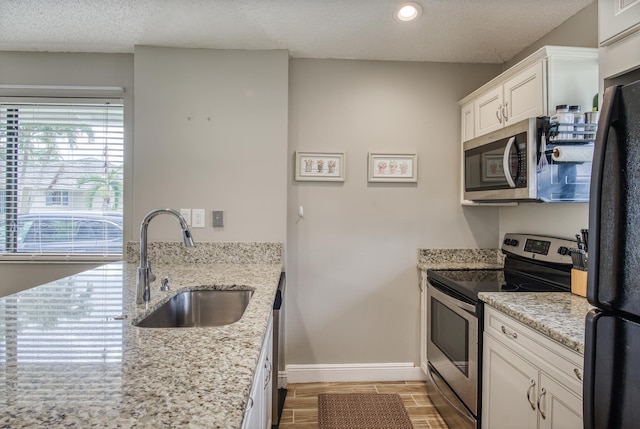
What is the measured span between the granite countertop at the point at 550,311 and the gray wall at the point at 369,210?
950mm

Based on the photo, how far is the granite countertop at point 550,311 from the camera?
114cm

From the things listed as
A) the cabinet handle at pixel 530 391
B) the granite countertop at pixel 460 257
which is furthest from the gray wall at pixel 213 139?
the cabinet handle at pixel 530 391

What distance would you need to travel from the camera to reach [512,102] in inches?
76.4

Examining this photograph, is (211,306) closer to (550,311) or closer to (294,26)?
(550,311)

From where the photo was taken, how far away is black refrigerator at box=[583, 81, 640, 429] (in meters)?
0.64

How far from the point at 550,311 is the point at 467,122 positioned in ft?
4.88

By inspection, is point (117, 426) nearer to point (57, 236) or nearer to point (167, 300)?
point (167, 300)

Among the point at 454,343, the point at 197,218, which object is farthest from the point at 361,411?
the point at 197,218

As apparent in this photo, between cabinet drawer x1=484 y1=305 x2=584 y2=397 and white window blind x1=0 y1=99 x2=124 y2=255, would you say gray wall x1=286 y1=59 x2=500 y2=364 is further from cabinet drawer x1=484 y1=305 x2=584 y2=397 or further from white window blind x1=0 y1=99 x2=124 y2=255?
white window blind x1=0 y1=99 x2=124 y2=255

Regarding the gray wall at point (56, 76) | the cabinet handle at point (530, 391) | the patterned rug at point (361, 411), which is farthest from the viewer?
the gray wall at point (56, 76)

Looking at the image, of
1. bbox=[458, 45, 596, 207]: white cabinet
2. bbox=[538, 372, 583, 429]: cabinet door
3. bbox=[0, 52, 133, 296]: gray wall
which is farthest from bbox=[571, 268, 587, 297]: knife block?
bbox=[0, 52, 133, 296]: gray wall

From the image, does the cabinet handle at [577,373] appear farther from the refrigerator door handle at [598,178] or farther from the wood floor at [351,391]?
the wood floor at [351,391]

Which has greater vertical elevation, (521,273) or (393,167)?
(393,167)

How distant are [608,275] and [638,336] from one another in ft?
0.38
